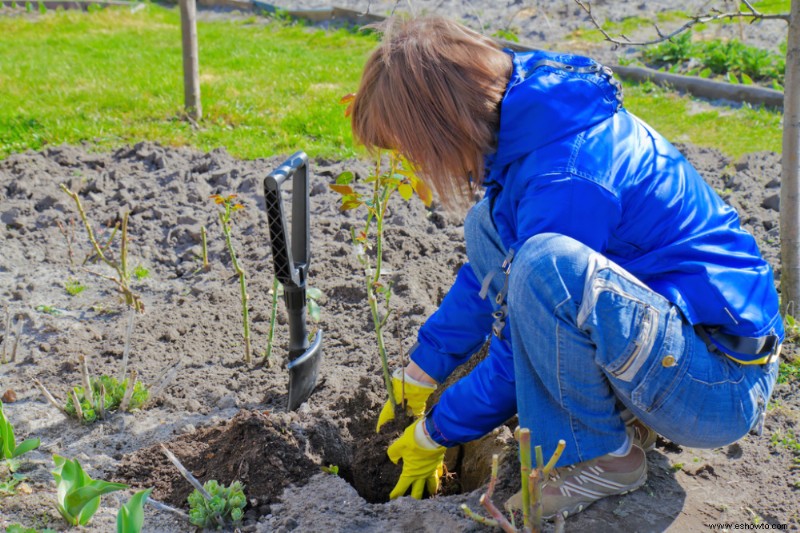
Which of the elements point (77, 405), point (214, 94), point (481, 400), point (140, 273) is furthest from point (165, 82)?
point (481, 400)

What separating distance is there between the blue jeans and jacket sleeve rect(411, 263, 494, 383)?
31cm

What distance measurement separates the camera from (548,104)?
1.99 m

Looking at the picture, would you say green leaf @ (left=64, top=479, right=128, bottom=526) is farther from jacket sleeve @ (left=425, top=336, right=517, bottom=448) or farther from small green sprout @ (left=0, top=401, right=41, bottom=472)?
jacket sleeve @ (left=425, top=336, right=517, bottom=448)

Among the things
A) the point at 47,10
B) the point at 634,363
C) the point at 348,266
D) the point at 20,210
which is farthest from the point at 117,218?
the point at 47,10

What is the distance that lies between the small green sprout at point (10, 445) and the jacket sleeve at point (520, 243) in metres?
1.09

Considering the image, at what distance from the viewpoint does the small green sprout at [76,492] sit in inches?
82.7

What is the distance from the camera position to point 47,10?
28.3 ft

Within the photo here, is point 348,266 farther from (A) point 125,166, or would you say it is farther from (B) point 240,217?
(A) point 125,166

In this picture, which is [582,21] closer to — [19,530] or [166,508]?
[166,508]

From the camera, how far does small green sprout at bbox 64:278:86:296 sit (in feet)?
11.3

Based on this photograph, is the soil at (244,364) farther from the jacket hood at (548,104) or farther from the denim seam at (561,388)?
the jacket hood at (548,104)

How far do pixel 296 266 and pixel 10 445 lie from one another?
95 cm

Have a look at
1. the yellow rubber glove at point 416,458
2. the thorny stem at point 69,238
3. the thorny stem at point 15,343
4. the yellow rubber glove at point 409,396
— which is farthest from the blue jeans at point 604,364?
the thorny stem at point 69,238

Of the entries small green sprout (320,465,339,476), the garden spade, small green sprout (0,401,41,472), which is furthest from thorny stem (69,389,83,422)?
small green sprout (320,465,339,476)
